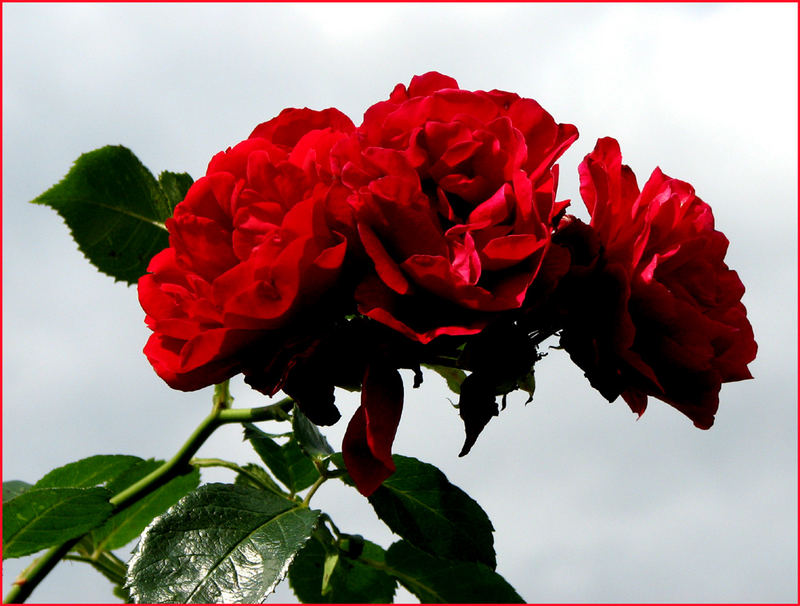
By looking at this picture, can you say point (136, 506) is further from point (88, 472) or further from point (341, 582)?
point (341, 582)

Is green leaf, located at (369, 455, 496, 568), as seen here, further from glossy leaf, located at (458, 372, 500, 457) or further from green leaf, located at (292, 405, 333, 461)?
glossy leaf, located at (458, 372, 500, 457)

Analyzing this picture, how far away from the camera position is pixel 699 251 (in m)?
0.90

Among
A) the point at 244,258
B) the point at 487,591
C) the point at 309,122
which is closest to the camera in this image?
the point at 244,258

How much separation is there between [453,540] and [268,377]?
0.36 meters

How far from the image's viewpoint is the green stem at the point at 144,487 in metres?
1.26

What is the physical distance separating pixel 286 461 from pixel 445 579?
292 mm

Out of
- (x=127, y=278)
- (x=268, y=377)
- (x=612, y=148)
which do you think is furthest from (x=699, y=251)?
(x=127, y=278)

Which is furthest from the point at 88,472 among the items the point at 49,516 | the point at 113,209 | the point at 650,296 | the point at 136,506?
the point at 650,296

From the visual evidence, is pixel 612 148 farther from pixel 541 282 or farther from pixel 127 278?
pixel 127 278

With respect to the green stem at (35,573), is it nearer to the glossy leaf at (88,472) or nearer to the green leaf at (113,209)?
the glossy leaf at (88,472)

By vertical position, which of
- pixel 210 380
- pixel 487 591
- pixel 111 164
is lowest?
pixel 210 380

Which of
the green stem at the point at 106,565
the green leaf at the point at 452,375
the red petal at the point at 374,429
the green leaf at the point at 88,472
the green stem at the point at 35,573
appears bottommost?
the green stem at the point at 35,573

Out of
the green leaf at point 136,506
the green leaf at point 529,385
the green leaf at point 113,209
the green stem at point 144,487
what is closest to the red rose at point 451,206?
the green leaf at point 529,385

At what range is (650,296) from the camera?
2.79 feet
